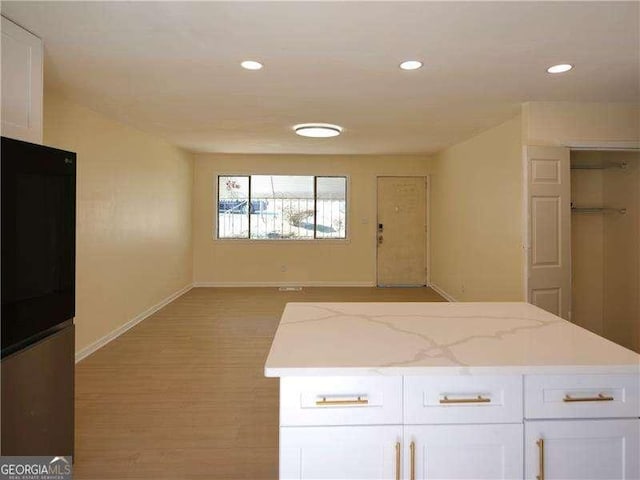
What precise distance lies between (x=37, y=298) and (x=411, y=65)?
246 cm

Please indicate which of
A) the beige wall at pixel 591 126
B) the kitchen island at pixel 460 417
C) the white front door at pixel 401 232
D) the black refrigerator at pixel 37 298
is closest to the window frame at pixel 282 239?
the white front door at pixel 401 232

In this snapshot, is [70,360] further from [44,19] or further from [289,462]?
[44,19]

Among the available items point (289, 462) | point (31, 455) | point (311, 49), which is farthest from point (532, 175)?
point (31, 455)

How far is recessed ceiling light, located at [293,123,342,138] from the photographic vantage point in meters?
4.22

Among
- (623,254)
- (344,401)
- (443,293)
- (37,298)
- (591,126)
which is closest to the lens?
(344,401)

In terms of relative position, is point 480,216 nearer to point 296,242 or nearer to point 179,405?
point 296,242

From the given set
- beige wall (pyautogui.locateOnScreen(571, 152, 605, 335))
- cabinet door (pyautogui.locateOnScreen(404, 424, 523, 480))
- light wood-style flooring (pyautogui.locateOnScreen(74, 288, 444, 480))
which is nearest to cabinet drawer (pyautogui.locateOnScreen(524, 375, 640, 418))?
cabinet door (pyautogui.locateOnScreen(404, 424, 523, 480))

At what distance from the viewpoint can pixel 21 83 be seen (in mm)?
1957

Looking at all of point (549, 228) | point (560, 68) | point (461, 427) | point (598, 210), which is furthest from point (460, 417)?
point (598, 210)

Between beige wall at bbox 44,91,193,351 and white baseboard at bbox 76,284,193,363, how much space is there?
4cm

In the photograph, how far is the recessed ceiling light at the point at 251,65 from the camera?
2.46m

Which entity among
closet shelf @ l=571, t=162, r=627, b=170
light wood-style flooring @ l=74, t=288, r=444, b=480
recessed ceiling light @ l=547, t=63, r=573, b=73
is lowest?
light wood-style flooring @ l=74, t=288, r=444, b=480

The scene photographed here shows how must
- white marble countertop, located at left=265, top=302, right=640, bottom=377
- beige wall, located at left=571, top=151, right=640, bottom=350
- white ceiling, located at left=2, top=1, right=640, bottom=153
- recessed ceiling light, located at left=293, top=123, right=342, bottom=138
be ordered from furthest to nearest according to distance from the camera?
recessed ceiling light, located at left=293, top=123, right=342, bottom=138
beige wall, located at left=571, top=151, right=640, bottom=350
white ceiling, located at left=2, top=1, right=640, bottom=153
white marble countertop, located at left=265, top=302, right=640, bottom=377

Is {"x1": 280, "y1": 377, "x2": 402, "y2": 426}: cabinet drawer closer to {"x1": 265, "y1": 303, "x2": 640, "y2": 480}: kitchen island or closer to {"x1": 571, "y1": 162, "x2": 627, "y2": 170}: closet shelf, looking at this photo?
{"x1": 265, "y1": 303, "x2": 640, "y2": 480}: kitchen island
